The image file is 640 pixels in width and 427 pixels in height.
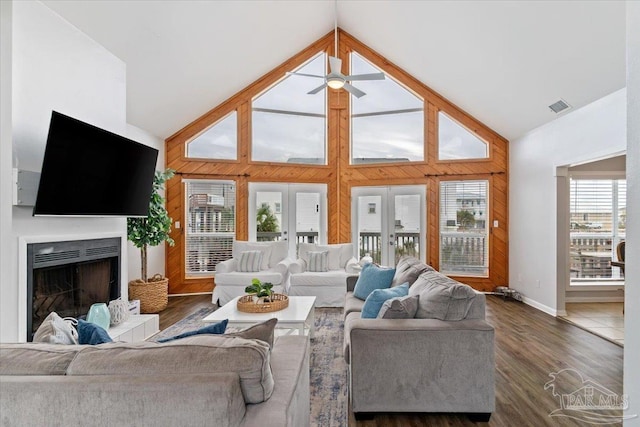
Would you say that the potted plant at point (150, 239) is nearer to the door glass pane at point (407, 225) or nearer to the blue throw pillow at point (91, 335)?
the blue throw pillow at point (91, 335)

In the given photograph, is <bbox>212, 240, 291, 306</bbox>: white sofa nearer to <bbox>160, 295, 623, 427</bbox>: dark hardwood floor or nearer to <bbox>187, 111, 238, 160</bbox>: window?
<bbox>160, 295, 623, 427</bbox>: dark hardwood floor

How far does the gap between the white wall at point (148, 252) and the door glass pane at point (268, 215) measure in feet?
5.91

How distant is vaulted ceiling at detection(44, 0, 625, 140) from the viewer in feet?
11.1

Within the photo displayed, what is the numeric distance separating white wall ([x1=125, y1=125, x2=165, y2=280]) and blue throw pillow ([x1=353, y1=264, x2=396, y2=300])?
12.1ft

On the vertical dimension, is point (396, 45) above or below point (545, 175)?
above

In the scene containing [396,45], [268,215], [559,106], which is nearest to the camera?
[559,106]

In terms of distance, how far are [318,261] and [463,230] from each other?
114 inches

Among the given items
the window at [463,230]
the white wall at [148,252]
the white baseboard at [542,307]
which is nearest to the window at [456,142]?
the window at [463,230]

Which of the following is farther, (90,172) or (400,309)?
(90,172)

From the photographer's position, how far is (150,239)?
479 cm

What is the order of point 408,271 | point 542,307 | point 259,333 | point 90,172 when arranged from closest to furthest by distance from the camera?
point 259,333 → point 90,172 → point 408,271 → point 542,307

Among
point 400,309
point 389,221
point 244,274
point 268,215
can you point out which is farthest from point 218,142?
point 400,309

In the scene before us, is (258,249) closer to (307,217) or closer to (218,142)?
(307,217)

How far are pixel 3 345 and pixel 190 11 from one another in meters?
3.94
